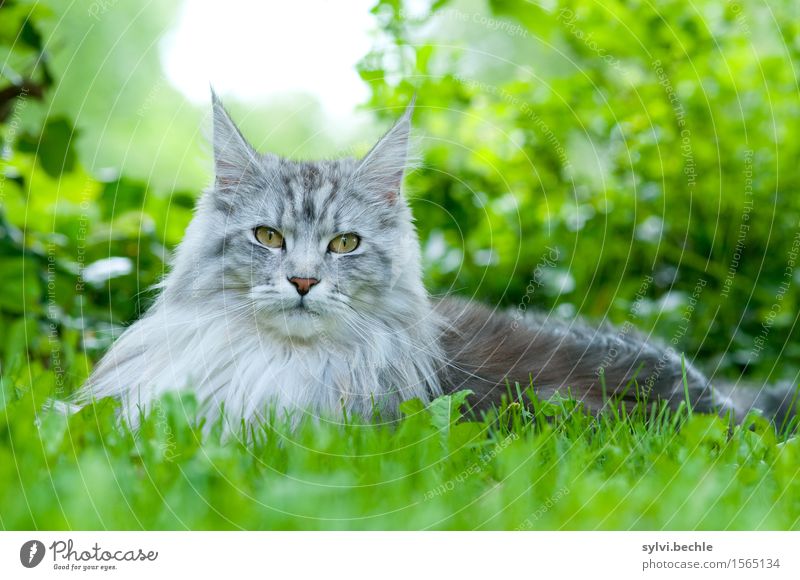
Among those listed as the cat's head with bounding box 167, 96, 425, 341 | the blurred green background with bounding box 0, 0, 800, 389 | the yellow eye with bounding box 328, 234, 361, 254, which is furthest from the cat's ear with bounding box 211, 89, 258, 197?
the blurred green background with bounding box 0, 0, 800, 389

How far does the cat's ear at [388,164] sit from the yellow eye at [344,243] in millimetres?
222

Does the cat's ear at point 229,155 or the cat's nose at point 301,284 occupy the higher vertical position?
the cat's ear at point 229,155

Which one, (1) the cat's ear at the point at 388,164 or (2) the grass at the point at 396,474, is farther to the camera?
(1) the cat's ear at the point at 388,164

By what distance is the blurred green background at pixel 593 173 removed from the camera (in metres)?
4.17

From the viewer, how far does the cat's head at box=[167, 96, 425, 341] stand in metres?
2.62

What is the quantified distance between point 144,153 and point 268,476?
574 centimetres
